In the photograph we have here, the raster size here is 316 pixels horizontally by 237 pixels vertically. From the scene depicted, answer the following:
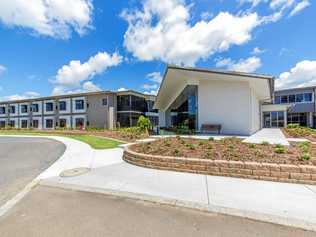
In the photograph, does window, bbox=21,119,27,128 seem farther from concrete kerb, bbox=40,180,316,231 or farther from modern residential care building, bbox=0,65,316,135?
concrete kerb, bbox=40,180,316,231

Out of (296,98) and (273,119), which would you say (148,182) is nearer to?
(273,119)

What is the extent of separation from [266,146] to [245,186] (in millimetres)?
3280

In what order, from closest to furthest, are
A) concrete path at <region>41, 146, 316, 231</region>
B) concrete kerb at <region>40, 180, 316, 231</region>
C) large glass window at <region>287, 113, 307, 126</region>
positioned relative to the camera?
Result: 1. concrete kerb at <region>40, 180, 316, 231</region>
2. concrete path at <region>41, 146, 316, 231</region>
3. large glass window at <region>287, 113, 307, 126</region>

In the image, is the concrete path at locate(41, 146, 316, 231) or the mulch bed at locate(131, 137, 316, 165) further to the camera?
the mulch bed at locate(131, 137, 316, 165)

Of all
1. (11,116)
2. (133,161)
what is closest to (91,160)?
(133,161)

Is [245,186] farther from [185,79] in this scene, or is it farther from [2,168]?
[185,79]

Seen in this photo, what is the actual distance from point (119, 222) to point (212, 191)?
92.9 inches

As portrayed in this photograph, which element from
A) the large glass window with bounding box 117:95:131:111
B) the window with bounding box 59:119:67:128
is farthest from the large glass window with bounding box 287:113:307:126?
the window with bounding box 59:119:67:128

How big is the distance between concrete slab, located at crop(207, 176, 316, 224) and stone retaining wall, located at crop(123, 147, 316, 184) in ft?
0.86

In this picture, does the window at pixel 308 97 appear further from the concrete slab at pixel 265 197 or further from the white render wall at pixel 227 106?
the concrete slab at pixel 265 197

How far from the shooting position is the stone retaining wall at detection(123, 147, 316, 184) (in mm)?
4961

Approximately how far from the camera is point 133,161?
24.2ft

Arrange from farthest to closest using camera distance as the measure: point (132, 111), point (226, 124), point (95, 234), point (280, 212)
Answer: point (132, 111)
point (226, 124)
point (280, 212)
point (95, 234)

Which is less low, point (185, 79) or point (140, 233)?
point (185, 79)
